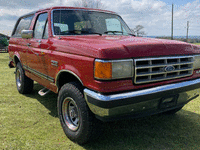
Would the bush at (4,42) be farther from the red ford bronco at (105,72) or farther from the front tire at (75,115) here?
the front tire at (75,115)

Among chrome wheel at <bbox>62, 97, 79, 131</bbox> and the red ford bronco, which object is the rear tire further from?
chrome wheel at <bbox>62, 97, 79, 131</bbox>

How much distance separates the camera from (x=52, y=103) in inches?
179

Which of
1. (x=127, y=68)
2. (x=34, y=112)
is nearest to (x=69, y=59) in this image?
(x=127, y=68)

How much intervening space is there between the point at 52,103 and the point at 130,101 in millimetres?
2816

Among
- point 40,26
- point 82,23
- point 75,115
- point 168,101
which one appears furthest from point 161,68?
point 40,26

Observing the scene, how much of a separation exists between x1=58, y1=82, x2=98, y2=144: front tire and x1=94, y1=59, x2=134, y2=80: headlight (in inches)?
19.4

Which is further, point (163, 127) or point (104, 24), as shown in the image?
point (104, 24)

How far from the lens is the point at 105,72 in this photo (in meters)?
2.12

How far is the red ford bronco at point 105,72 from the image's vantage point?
7.04 feet

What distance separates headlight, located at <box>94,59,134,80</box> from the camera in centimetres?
211

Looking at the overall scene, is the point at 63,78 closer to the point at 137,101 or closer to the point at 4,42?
the point at 137,101

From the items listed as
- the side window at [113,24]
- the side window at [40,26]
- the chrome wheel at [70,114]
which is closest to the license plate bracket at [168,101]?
the chrome wheel at [70,114]

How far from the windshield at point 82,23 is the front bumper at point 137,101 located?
1470mm

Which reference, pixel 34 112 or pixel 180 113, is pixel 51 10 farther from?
pixel 180 113
